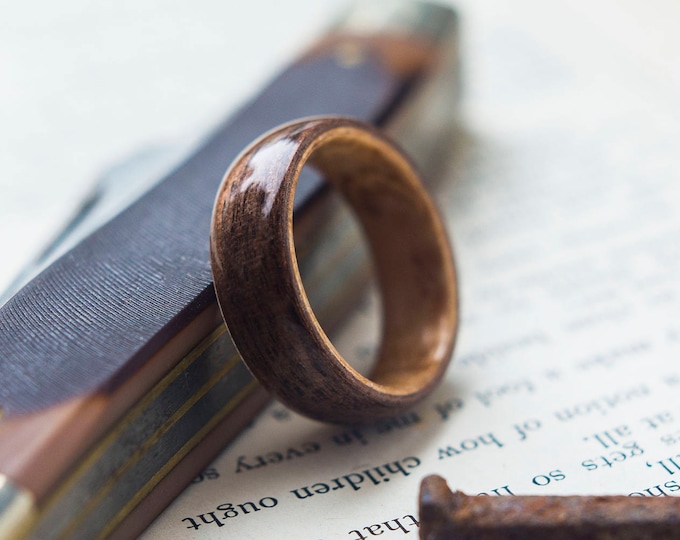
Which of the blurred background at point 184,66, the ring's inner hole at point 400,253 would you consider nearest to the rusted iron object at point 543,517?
the ring's inner hole at point 400,253

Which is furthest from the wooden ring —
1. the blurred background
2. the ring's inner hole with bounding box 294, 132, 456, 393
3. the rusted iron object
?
the blurred background

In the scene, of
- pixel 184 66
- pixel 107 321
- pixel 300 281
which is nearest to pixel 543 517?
pixel 300 281

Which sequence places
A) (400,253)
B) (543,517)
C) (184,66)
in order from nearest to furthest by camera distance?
(543,517)
(400,253)
(184,66)

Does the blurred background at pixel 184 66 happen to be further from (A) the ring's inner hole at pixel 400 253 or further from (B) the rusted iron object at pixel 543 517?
(B) the rusted iron object at pixel 543 517

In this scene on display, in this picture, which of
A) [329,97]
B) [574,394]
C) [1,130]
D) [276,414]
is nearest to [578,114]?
[329,97]

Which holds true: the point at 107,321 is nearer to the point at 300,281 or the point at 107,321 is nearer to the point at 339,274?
the point at 300,281

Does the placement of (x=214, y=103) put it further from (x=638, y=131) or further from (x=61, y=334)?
(x=61, y=334)

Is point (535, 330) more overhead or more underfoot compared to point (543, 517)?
Answer: more underfoot
